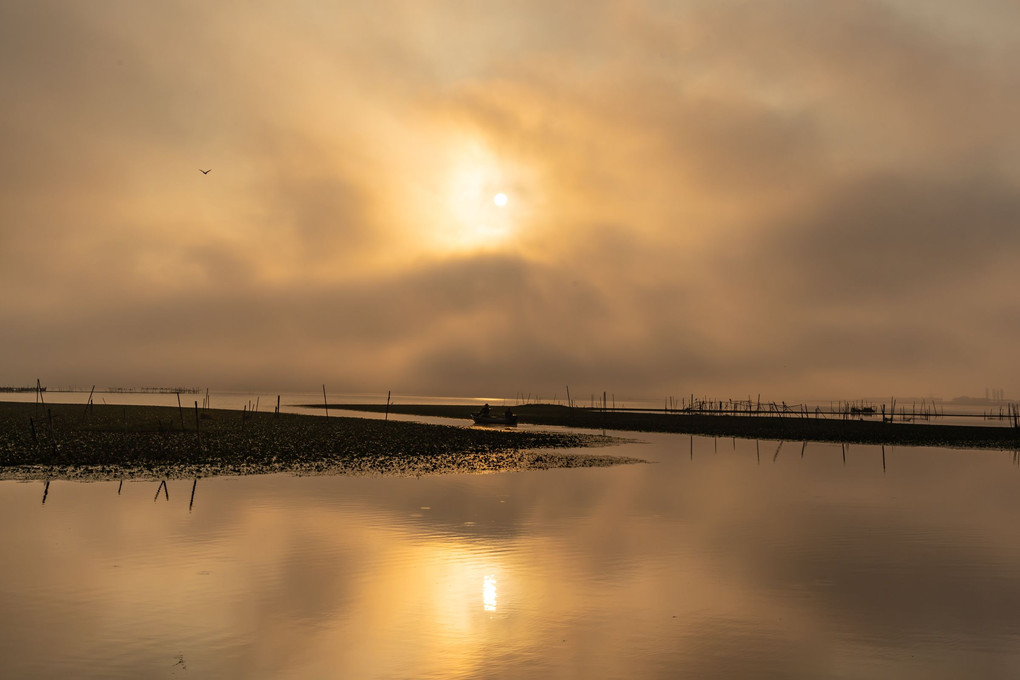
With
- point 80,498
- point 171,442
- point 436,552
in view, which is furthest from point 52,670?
point 171,442

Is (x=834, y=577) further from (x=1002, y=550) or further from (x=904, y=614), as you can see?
(x=1002, y=550)

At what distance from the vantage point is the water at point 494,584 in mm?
13125

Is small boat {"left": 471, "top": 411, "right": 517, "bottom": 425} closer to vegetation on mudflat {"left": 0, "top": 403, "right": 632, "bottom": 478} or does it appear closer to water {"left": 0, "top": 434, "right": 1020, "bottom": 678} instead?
vegetation on mudflat {"left": 0, "top": 403, "right": 632, "bottom": 478}

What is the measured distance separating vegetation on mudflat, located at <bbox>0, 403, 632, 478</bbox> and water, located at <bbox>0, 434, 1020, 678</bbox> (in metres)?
6.46

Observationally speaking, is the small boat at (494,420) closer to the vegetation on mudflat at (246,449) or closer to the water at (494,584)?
the vegetation on mudflat at (246,449)

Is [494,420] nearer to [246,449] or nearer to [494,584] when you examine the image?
[246,449]

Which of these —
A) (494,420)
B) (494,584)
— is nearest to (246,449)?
(494,584)

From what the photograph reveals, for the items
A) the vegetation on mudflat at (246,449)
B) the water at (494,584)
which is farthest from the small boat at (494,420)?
the water at (494,584)

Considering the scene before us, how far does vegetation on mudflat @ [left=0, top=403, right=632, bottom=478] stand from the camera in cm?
4056

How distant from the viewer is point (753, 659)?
1330 cm

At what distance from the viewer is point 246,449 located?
50531 mm

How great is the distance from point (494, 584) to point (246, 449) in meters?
36.8

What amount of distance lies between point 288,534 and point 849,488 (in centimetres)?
2983

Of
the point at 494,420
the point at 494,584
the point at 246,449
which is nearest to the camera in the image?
the point at 494,584
